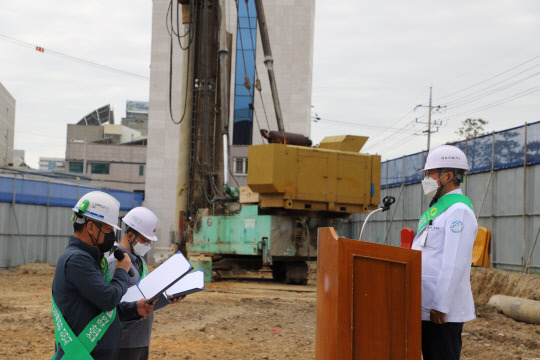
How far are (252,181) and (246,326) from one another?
6.57 meters

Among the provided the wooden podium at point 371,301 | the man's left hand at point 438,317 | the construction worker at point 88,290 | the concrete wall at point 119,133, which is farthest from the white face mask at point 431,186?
the concrete wall at point 119,133

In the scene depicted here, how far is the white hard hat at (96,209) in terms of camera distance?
4.15 m

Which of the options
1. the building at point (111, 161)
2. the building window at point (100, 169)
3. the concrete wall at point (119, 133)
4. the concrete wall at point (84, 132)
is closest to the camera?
the building at point (111, 161)

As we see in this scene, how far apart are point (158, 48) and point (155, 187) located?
8.39 metres

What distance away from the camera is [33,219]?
29.3 m

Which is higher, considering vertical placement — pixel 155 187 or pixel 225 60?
pixel 225 60

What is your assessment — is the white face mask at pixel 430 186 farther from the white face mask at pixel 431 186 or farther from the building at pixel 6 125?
the building at pixel 6 125

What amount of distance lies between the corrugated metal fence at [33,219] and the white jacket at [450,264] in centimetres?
2543

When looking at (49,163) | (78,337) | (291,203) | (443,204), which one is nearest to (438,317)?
(443,204)

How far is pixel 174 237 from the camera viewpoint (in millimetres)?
22641

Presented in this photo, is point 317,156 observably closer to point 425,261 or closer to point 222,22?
point 222,22

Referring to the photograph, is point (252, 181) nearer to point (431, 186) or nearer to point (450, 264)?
point (431, 186)

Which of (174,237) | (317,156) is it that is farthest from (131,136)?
(317,156)

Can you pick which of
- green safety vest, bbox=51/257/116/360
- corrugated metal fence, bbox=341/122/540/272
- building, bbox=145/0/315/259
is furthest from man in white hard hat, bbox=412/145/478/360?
building, bbox=145/0/315/259
